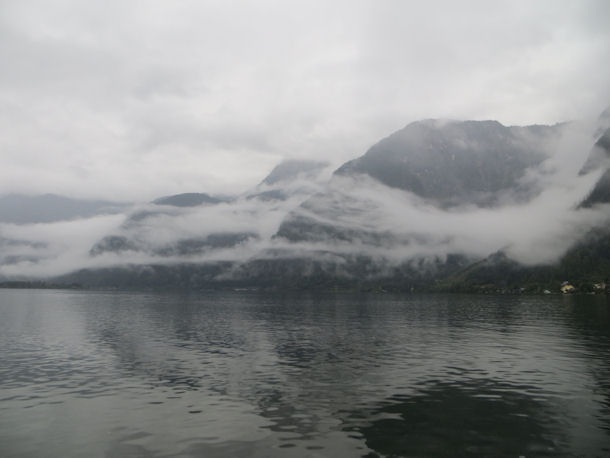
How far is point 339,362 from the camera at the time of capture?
208 feet

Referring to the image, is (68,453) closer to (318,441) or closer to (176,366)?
(318,441)

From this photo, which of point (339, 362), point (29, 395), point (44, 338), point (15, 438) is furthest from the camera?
point (44, 338)

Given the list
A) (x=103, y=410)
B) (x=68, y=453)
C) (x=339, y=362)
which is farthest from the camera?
(x=339, y=362)

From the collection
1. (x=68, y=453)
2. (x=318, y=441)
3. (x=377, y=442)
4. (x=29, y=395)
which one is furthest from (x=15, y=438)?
(x=377, y=442)

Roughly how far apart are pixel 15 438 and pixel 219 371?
86.5 feet

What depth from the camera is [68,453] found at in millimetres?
30625

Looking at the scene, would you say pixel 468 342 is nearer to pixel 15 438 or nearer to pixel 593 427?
pixel 593 427

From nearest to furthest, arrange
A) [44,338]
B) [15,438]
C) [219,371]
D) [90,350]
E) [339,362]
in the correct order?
[15,438], [219,371], [339,362], [90,350], [44,338]

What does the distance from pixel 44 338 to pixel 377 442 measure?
81.4 m

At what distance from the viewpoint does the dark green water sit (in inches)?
1257

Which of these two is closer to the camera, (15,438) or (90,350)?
(15,438)

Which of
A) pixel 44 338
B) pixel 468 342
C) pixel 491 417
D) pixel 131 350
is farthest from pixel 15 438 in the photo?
pixel 468 342

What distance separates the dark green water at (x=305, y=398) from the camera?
3194 centimetres

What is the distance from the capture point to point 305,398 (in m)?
43.9
